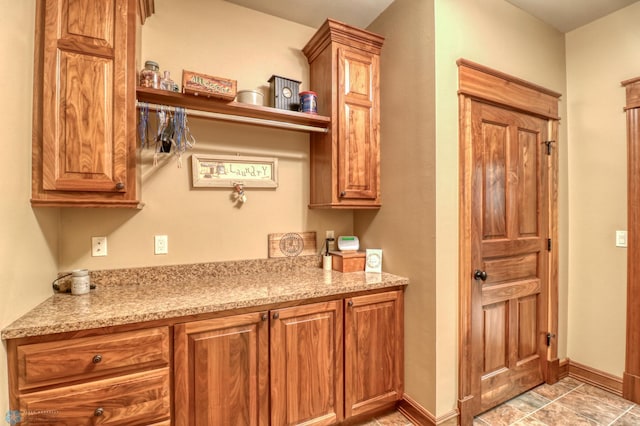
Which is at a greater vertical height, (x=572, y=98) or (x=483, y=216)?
(x=572, y=98)

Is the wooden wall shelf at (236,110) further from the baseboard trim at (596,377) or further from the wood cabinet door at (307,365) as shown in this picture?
the baseboard trim at (596,377)

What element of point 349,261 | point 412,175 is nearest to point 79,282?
point 349,261

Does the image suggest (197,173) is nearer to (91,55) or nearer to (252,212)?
(252,212)

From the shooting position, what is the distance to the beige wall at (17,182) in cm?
116

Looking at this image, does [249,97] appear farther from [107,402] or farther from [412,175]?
[107,402]

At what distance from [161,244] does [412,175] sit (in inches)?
65.1

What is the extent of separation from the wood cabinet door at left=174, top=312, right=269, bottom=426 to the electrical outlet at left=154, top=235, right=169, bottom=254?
665 millimetres

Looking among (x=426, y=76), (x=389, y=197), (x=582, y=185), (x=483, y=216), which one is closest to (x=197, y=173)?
(x=389, y=197)

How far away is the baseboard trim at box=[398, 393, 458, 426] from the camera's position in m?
1.78

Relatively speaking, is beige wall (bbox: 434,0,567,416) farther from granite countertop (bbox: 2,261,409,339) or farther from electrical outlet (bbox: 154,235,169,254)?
electrical outlet (bbox: 154,235,169,254)

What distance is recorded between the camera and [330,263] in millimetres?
2258

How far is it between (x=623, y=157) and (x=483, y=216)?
1.20 m

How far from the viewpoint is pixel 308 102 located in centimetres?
206

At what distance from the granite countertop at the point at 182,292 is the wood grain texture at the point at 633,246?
166 cm
